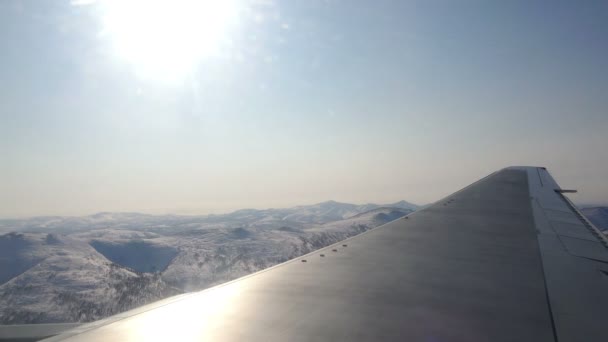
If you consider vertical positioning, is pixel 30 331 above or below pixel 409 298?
below

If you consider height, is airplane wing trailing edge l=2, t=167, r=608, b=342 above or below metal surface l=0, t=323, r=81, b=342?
above

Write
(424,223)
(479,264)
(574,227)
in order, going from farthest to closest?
(424,223)
(574,227)
(479,264)

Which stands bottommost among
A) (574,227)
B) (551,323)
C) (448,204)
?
(551,323)

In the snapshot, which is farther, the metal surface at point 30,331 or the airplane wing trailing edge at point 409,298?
the metal surface at point 30,331

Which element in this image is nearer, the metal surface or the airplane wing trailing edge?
the airplane wing trailing edge

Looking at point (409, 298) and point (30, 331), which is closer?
point (409, 298)

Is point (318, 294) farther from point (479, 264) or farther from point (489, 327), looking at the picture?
point (479, 264)

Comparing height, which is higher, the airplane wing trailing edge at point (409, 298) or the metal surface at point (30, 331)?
the airplane wing trailing edge at point (409, 298)

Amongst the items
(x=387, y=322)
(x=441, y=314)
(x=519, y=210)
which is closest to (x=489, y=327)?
(x=441, y=314)
